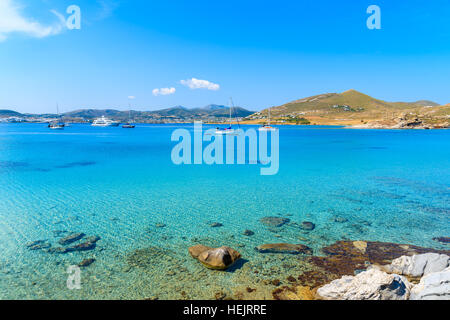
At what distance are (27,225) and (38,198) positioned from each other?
625 cm

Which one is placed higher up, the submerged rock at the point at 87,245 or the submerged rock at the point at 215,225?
the submerged rock at the point at 87,245

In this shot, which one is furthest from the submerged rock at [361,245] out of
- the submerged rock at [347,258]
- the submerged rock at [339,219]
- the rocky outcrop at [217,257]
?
the rocky outcrop at [217,257]

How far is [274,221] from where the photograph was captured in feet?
51.8

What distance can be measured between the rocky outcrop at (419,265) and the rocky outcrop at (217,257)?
20.2 ft

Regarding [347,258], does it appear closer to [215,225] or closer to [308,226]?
[308,226]

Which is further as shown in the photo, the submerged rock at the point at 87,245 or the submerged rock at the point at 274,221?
Result: the submerged rock at the point at 274,221

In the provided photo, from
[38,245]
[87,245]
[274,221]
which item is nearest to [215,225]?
[274,221]

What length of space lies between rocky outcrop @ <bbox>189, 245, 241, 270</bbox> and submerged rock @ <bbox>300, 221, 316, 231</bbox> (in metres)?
5.25

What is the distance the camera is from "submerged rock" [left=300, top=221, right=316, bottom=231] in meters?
14.7

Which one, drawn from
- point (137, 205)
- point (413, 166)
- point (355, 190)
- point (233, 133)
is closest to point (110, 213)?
point (137, 205)

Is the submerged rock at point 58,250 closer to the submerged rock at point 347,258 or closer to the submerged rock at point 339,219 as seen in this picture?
the submerged rock at point 347,258

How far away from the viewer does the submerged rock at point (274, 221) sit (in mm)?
Result: 15320

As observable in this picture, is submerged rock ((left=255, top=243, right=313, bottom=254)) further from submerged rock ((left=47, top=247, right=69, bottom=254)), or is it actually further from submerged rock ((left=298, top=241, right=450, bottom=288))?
submerged rock ((left=47, top=247, right=69, bottom=254))

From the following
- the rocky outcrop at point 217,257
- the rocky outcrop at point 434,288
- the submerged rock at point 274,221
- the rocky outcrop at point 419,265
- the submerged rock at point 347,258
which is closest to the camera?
the rocky outcrop at point 434,288
